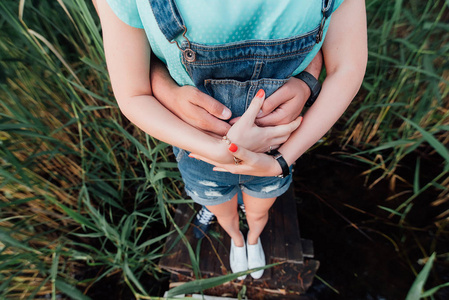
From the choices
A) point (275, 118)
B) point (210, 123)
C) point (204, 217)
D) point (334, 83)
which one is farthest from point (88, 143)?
point (334, 83)

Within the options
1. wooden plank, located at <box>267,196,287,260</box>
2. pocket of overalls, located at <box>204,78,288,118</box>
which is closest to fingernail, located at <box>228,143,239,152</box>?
pocket of overalls, located at <box>204,78,288,118</box>

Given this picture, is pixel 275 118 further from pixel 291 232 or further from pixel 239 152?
pixel 291 232

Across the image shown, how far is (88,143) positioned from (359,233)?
5.37 ft

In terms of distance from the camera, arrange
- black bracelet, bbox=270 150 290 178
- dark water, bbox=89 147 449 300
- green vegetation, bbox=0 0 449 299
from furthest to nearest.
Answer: dark water, bbox=89 147 449 300, green vegetation, bbox=0 0 449 299, black bracelet, bbox=270 150 290 178

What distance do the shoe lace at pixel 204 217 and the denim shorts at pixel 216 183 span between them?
1.27ft

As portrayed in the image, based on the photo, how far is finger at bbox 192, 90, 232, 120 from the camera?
522 millimetres

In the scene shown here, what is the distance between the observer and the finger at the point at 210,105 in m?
0.52

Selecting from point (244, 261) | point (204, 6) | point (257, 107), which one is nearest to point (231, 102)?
point (257, 107)

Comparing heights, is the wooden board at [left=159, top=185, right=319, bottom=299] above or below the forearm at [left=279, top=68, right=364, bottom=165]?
below

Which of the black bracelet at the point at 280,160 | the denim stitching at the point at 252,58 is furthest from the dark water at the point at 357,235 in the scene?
the denim stitching at the point at 252,58

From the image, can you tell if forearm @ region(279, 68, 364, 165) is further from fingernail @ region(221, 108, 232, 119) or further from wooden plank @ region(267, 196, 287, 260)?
wooden plank @ region(267, 196, 287, 260)

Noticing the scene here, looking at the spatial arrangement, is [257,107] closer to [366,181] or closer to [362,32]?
[362,32]

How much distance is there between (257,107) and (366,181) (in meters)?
1.28

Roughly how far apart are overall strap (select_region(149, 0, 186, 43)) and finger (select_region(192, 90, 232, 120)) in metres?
0.13
